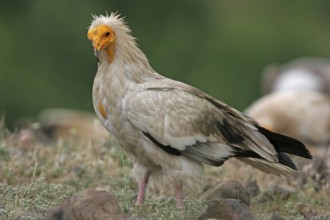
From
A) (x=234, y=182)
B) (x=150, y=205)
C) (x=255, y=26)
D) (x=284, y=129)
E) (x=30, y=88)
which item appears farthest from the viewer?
(x=255, y=26)

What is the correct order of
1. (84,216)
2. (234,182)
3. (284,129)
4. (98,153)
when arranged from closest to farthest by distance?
(84,216)
(234,182)
(98,153)
(284,129)

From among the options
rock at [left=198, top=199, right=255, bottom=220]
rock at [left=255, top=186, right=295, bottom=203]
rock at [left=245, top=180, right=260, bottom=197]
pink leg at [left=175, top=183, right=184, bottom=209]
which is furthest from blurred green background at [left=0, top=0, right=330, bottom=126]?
rock at [left=198, top=199, right=255, bottom=220]

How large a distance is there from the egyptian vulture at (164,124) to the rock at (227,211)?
715 millimetres

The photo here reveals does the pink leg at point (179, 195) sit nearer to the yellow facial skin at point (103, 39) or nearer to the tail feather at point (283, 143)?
the tail feather at point (283, 143)

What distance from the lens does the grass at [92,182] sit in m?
8.53

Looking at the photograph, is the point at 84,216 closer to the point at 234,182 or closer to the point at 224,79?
Answer: the point at 234,182

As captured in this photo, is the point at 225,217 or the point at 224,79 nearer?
the point at 225,217

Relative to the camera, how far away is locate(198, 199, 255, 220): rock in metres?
8.05

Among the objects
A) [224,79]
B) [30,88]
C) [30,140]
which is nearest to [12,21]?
[30,88]

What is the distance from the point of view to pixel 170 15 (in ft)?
119

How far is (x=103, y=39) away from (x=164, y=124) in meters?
0.82

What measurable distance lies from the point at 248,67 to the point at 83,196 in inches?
1033

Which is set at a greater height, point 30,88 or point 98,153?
point 98,153

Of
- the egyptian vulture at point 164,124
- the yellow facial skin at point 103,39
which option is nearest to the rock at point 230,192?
the egyptian vulture at point 164,124
